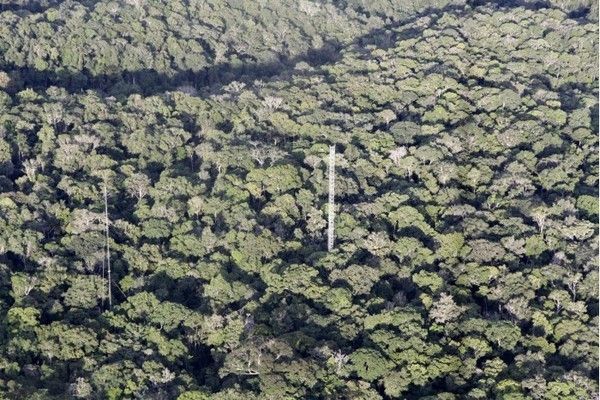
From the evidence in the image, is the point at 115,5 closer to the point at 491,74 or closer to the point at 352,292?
the point at 491,74

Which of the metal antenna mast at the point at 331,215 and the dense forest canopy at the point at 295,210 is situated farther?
the metal antenna mast at the point at 331,215

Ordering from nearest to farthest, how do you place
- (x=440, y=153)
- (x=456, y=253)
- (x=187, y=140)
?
(x=456, y=253), (x=440, y=153), (x=187, y=140)

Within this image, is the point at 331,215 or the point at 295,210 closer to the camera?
the point at 331,215

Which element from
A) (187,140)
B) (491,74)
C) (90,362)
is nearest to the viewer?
(90,362)

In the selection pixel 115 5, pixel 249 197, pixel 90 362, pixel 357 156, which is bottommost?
pixel 90 362

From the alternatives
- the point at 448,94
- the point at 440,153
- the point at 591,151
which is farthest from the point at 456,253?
the point at 448,94

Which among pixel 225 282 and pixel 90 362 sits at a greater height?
pixel 225 282

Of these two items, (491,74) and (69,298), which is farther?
(491,74)

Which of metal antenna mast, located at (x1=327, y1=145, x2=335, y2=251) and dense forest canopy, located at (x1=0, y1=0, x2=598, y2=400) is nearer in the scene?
dense forest canopy, located at (x1=0, y1=0, x2=598, y2=400)
